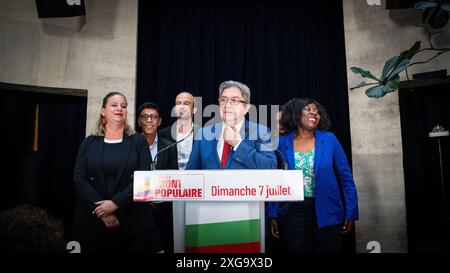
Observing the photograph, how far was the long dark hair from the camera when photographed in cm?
344

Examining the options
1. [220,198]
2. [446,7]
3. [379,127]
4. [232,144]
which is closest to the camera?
[220,198]

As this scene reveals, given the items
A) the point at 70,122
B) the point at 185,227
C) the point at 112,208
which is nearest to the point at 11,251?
the point at 185,227

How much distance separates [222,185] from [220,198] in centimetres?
8

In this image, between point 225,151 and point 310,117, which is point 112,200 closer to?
point 225,151

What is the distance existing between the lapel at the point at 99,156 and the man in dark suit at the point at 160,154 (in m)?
0.46

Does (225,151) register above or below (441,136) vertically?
below

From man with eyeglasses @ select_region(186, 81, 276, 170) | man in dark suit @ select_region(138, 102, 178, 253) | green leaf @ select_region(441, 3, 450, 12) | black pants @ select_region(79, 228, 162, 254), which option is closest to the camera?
man with eyeglasses @ select_region(186, 81, 276, 170)

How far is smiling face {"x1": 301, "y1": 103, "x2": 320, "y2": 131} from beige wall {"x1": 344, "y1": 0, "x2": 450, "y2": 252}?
2.07ft

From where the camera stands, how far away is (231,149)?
8.98 ft

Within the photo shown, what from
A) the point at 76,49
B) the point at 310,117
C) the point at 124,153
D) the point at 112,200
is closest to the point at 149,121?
the point at 124,153

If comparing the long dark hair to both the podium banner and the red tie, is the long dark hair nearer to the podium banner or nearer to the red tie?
the red tie

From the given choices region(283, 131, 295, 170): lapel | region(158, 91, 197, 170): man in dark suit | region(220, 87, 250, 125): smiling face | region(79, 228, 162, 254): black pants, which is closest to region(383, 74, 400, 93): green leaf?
region(283, 131, 295, 170): lapel

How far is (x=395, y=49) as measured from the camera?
384 centimetres
